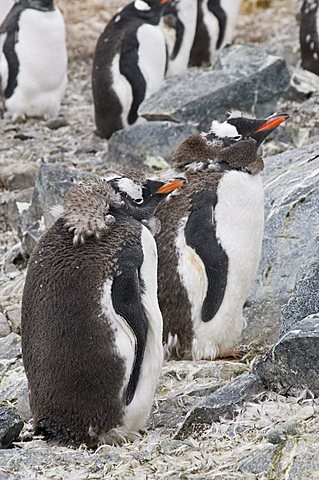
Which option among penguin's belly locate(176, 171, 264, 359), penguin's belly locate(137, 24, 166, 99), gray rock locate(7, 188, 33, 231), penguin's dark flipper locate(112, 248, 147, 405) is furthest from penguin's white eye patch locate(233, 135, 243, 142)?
penguin's belly locate(137, 24, 166, 99)

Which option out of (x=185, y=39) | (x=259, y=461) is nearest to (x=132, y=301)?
(x=259, y=461)

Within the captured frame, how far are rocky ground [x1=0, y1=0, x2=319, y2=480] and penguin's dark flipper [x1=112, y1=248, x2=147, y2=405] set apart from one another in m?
0.29

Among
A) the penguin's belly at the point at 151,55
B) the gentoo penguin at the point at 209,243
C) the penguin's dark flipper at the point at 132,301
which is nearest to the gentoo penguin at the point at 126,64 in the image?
the penguin's belly at the point at 151,55

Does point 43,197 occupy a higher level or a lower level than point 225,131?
lower

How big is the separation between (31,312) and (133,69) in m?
6.82

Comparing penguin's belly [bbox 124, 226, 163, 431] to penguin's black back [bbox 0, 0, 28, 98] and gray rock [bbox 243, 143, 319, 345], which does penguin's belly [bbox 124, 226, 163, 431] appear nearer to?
gray rock [bbox 243, 143, 319, 345]

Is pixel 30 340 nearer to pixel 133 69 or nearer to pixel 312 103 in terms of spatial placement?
pixel 312 103

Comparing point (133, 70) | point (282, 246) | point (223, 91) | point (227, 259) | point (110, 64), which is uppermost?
point (227, 259)

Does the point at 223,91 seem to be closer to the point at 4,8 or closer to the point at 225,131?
the point at 225,131

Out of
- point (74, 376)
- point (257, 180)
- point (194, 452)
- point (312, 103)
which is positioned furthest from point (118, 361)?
point (312, 103)

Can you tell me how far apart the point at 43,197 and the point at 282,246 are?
2042 mm

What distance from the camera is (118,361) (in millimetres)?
4391

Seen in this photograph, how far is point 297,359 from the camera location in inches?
162

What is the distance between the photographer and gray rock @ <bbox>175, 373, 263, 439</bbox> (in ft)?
13.8
